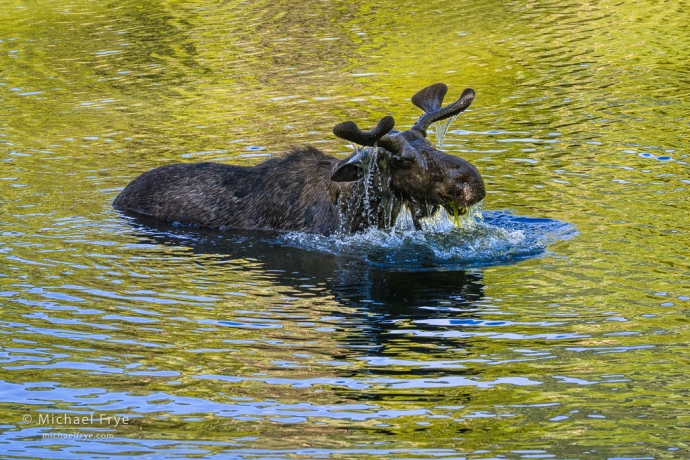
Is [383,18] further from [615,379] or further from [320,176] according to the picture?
[615,379]

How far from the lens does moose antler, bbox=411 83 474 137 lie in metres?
13.3

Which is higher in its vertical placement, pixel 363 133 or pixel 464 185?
pixel 363 133

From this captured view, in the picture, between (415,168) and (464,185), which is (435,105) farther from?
(464,185)

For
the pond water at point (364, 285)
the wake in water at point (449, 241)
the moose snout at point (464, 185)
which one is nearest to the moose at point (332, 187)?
the moose snout at point (464, 185)

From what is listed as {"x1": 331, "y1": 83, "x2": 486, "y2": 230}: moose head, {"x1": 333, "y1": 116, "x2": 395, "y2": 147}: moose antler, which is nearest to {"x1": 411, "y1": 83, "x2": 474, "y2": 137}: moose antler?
{"x1": 331, "y1": 83, "x2": 486, "y2": 230}: moose head

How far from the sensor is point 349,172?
1282 centimetres

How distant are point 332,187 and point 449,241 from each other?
1.61 meters

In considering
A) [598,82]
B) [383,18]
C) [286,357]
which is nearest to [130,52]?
[383,18]

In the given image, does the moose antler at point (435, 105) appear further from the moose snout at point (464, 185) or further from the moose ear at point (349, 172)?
the moose snout at point (464, 185)

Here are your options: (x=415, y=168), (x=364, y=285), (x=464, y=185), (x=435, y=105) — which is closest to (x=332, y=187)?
(x=415, y=168)

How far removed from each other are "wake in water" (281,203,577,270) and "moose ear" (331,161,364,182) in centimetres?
73

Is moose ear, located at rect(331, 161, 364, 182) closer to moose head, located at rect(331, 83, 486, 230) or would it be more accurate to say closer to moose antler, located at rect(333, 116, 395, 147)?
moose head, located at rect(331, 83, 486, 230)

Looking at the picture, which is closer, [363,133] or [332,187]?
[363,133]

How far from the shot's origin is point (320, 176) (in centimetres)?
1408
